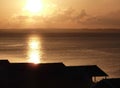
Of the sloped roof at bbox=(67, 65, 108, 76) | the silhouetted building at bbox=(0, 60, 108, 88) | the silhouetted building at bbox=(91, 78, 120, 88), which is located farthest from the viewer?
the sloped roof at bbox=(67, 65, 108, 76)

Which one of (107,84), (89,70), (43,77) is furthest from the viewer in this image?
(89,70)

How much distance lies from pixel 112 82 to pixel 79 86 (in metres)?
9.59

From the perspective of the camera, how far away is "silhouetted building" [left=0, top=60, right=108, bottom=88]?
29906 millimetres

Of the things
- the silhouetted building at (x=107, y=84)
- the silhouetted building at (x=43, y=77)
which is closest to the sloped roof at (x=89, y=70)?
the silhouetted building at (x=43, y=77)

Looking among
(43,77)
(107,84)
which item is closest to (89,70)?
(43,77)

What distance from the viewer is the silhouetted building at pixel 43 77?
2991cm

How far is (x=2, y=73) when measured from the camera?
30328mm

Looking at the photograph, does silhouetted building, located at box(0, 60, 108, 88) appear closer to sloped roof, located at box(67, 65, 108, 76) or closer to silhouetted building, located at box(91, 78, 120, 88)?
sloped roof, located at box(67, 65, 108, 76)

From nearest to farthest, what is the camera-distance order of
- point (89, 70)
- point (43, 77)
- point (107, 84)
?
point (107, 84) < point (43, 77) < point (89, 70)

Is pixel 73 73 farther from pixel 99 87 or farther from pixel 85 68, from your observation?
pixel 99 87

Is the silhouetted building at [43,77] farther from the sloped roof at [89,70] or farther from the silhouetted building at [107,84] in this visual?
the silhouetted building at [107,84]

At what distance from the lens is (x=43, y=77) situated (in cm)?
3067

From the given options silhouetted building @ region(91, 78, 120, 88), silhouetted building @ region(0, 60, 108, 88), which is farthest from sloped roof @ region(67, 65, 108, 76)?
silhouetted building @ region(91, 78, 120, 88)

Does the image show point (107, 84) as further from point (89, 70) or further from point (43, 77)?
point (89, 70)
